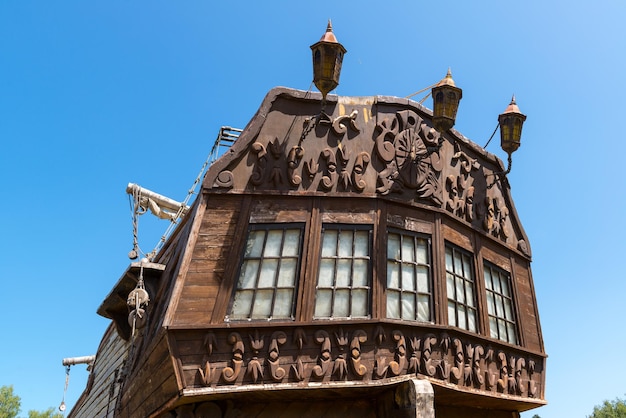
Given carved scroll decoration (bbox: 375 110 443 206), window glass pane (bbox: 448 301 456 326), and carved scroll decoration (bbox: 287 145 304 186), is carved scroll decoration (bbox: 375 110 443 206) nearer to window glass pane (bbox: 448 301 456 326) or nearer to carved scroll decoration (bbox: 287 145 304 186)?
carved scroll decoration (bbox: 287 145 304 186)


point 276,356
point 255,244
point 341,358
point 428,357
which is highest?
point 255,244

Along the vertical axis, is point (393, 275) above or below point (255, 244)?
below

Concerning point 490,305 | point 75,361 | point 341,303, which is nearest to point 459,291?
point 490,305

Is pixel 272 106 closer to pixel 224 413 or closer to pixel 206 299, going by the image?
pixel 206 299

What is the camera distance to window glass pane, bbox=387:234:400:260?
29.2 feet

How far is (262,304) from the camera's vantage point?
8258 mm

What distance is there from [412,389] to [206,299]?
295 centimetres

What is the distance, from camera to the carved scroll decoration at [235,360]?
7.65m

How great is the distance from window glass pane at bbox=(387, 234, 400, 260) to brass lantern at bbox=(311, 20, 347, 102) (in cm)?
237

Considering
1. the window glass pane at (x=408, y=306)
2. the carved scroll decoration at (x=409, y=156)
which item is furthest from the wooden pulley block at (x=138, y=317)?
the carved scroll decoration at (x=409, y=156)

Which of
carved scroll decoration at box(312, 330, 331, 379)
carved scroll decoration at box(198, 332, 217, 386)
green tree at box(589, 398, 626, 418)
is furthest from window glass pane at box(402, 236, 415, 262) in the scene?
green tree at box(589, 398, 626, 418)

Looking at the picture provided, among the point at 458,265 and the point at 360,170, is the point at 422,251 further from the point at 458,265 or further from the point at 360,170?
the point at 360,170

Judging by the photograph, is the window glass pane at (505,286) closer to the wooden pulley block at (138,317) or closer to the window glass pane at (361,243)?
the window glass pane at (361,243)

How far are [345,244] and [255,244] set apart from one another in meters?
1.30
